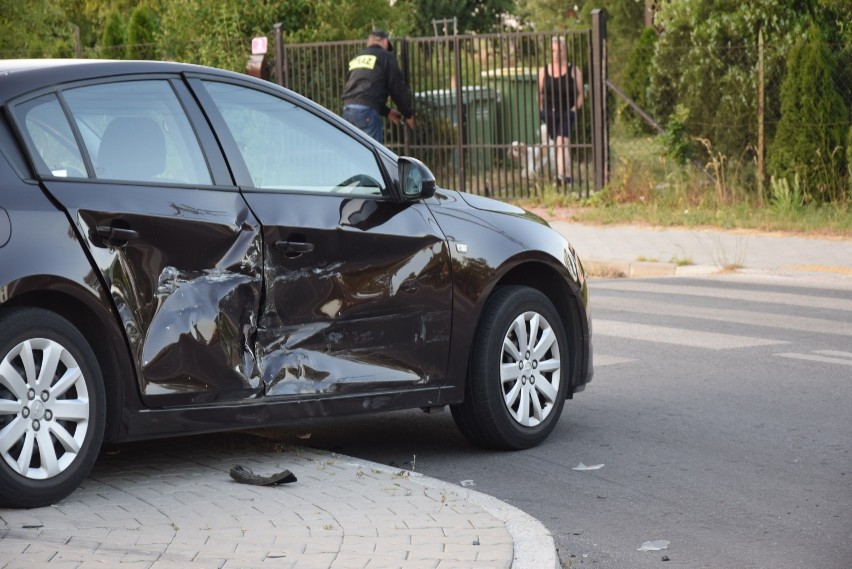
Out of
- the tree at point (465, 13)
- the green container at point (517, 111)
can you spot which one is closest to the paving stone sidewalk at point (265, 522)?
the green container at point (517, 111)

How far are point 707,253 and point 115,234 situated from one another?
10293 mm

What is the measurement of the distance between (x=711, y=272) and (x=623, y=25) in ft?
75.2

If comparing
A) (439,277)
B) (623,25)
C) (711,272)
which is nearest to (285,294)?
(439,277)

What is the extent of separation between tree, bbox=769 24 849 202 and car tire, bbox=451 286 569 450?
34.9 ft

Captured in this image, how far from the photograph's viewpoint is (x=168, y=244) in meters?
5.64

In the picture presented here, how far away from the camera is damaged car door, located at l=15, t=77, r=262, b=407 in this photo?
5480 mm

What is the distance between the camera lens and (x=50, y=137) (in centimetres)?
549

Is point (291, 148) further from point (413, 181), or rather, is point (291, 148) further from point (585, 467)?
point (585, 467)

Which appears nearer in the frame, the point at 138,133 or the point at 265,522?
the point at 265,522

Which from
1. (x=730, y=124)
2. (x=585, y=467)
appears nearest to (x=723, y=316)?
(x=585, y=467)

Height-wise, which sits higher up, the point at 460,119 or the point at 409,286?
the point at 460,119

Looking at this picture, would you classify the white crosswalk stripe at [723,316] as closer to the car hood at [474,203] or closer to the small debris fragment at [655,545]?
the car hood at [474,203]

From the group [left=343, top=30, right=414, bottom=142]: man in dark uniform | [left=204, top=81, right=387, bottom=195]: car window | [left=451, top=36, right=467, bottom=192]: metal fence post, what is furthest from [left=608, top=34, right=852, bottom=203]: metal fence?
[left=204, top=81, right=387, bottom=195]: car window

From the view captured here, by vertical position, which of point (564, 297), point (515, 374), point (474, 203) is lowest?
point (515, 374)
